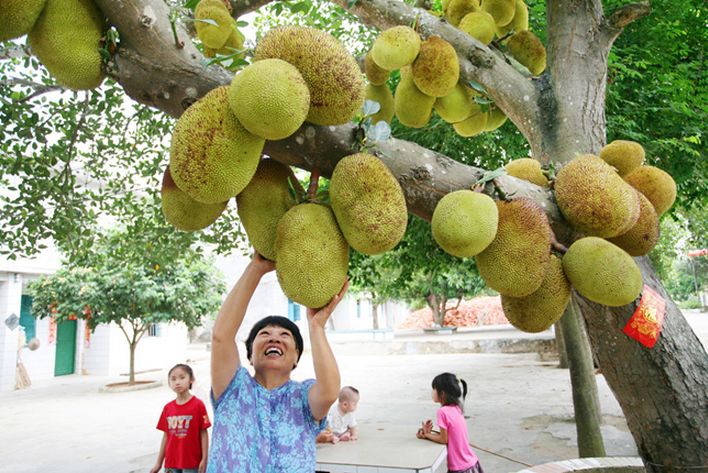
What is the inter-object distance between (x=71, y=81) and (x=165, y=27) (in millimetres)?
218

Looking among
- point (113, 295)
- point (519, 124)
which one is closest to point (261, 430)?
point (519, 124)

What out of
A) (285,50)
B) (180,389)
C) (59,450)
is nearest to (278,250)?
(285,50)

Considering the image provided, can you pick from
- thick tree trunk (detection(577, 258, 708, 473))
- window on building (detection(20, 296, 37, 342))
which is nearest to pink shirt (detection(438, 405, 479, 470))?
thick tree trunk (detection(577, 258, 708, 473))

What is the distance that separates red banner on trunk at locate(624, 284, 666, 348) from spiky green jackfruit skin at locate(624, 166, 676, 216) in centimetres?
24

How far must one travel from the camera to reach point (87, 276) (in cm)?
916

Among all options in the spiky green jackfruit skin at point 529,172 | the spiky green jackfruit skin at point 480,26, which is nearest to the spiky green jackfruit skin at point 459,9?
the spiky green jackfruit skin at point 480,26

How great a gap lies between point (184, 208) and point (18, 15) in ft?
1.51

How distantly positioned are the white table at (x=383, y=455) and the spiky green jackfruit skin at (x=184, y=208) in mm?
1889

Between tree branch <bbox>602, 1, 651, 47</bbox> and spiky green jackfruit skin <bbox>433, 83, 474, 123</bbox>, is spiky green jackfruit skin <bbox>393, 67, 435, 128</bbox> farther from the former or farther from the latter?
tree branch <bbox>602, 1, 651, 47</bbox>

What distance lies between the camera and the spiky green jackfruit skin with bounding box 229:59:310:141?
0.82 meters

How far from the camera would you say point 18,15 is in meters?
0.92

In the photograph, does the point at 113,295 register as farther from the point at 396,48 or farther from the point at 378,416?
the point at 396,48

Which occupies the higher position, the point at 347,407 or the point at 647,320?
the point at 647,320

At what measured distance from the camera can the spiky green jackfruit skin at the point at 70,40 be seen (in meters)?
0.96
